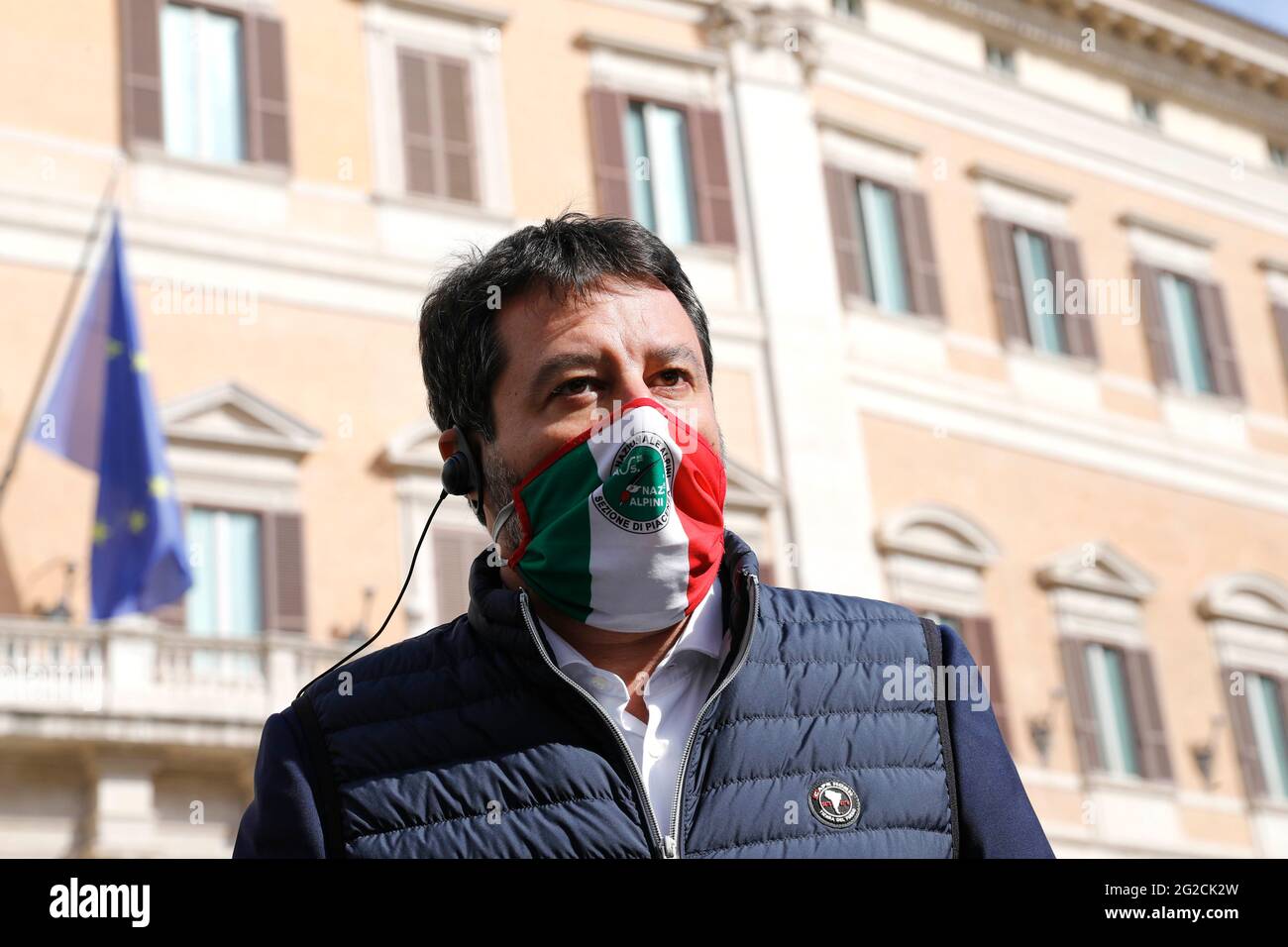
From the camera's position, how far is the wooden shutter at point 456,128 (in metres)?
15.4

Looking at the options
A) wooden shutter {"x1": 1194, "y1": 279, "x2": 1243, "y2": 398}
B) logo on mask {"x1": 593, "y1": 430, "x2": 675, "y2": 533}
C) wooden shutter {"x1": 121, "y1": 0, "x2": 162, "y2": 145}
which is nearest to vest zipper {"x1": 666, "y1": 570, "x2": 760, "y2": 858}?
logo on mask {"x1": 593, "y1": 430, "x2": 675, "y2": 533}

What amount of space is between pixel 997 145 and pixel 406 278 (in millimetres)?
6876

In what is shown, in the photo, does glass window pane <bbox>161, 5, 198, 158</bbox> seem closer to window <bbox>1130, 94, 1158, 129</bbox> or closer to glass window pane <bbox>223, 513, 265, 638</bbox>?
glass window pane <bbox>223, 513, 265, 638</bbox>

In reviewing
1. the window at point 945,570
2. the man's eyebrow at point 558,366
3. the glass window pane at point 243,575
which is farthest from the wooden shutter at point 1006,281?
the man's eyebrow at point 558,366

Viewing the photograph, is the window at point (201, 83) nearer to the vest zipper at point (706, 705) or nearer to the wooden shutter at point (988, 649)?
the wooden shutter at point (988, 649)

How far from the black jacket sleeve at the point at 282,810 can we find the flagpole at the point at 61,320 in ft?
35.5

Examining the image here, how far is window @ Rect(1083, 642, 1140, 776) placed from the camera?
1677cm

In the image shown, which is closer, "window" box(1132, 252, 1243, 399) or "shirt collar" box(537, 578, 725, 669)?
"shirt collar" box(537, 578, 725, 669)

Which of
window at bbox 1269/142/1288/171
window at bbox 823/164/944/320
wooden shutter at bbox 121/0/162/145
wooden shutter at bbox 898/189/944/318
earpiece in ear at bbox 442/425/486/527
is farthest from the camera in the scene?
window at bbox 1269/142/1288/171

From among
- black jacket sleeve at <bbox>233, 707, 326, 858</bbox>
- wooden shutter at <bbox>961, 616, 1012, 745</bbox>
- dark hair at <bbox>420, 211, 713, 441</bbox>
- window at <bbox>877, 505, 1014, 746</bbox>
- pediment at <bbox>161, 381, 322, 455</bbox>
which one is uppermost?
pediment at <bbox>161, 381, 322, 455</bbox>

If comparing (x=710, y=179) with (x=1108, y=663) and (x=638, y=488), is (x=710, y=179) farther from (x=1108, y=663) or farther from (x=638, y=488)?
(x=638, y=488)

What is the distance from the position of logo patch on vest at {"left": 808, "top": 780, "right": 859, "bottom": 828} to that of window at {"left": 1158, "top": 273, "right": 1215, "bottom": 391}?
17759 mm

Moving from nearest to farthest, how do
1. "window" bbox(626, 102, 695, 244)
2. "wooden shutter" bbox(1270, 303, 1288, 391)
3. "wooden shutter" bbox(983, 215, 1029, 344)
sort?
"window" bbox(626, 102, 695, 244), "wooden shutter" bbox(983, 215, 1029, 344), "wooden shutter" bbox(1270, 303, 1288, 391)
